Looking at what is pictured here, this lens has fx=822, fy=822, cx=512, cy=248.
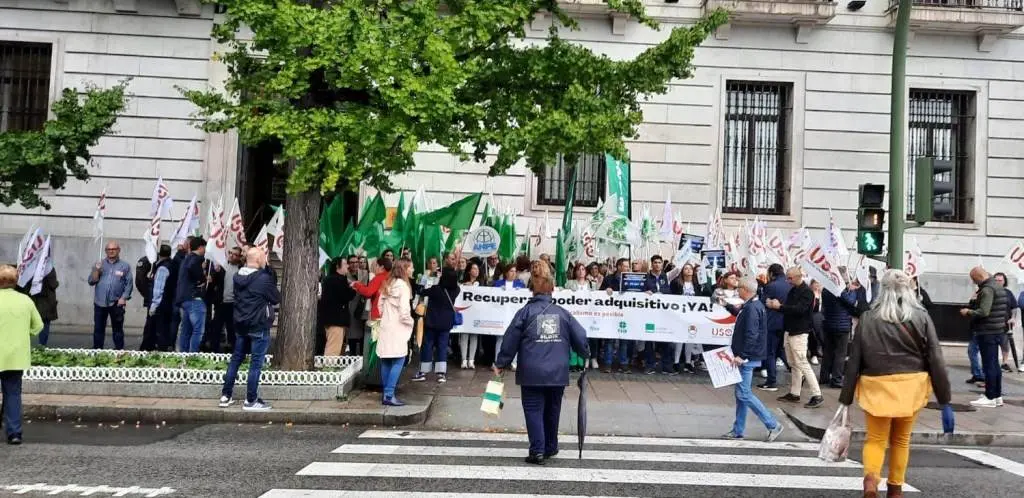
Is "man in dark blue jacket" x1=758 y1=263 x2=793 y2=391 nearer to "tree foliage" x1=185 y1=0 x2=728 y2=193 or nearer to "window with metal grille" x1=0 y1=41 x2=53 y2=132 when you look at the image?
"tree foliage" x1=185 y1=0 x2=728 y2=193

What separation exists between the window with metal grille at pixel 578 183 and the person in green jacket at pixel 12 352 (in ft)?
39.3

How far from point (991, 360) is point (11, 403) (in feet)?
38.1

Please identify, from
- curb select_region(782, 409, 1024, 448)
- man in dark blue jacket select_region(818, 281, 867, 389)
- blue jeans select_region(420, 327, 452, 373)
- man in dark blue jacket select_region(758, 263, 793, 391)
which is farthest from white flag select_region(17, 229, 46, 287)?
man in dark blue jacket select_region(818, 281, 867, 389)

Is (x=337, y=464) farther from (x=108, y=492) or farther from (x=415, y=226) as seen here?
(x=415, y=226)

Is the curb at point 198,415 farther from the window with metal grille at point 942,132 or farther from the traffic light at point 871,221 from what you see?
the window with metal grille at point 942,132

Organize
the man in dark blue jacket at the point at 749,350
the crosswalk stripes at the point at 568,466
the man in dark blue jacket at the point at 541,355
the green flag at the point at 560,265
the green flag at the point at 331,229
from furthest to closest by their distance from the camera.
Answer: the green flag at the point at 560,265
the green flag at the point at 331,229
the man in dark blue jacket at the point at 749,350
the man in dark blue jacket at the point at 541,355
the crosswalk stripes at the point at 568,466

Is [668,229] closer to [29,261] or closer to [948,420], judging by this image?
[948,420]

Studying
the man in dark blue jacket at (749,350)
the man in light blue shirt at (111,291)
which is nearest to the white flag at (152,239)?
the man in light blue shirt at (111,291)

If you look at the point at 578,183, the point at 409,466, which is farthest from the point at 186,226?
the point at 578,183

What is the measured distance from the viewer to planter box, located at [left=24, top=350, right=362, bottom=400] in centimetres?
963

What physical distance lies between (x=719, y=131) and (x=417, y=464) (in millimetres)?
13409

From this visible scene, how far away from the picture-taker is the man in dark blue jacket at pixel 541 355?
6.92 metres

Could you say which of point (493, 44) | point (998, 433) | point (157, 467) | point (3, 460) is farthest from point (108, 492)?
point (998, 433)

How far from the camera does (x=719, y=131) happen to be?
18406 millimetres
